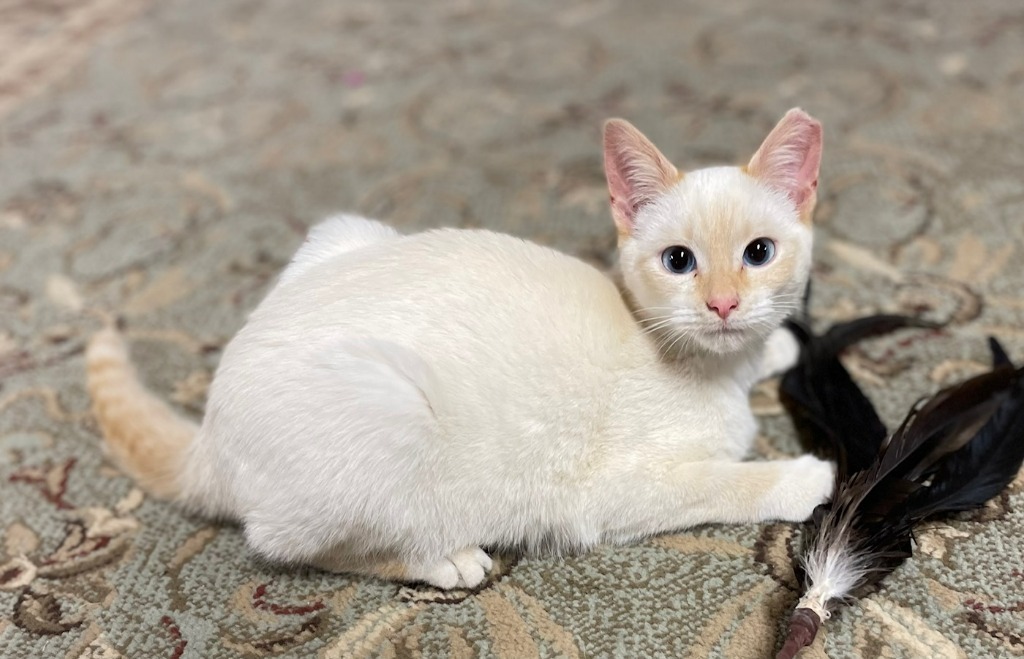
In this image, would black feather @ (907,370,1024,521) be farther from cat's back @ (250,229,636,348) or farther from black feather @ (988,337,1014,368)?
cat's back @ (250,229,636,348)

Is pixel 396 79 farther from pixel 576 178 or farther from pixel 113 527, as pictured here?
pixel 113 527

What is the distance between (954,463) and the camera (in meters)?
0.71

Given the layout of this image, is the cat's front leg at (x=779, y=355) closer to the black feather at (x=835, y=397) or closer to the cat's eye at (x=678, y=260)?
the black feather at (x=835, y=397)

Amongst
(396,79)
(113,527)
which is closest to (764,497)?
(113,527)

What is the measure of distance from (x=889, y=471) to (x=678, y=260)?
0.28 meters

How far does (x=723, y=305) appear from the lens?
66 centimetres

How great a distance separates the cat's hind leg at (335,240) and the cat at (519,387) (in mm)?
23

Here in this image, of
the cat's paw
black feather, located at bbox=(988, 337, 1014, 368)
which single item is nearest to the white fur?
the cat's paw

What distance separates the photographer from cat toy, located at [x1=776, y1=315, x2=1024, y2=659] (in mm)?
641

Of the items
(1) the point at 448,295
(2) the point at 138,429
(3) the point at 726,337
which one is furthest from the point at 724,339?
(2) the point at 138,429

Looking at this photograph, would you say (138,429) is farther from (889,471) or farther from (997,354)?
(997,354)

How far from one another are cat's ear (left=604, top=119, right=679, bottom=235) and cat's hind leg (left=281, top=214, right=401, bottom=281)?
266 mm

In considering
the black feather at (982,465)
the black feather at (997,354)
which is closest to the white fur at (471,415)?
the black feather at (982,465)

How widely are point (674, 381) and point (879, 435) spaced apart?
0.23 meters
